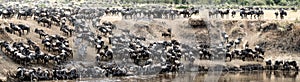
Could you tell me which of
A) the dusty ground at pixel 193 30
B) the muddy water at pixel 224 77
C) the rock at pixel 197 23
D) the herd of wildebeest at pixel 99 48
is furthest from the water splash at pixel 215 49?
the dusty ground at pixel 193 30

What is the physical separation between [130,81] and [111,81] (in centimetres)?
137

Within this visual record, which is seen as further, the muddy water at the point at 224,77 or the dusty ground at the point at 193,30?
the dusty ground at the point at 193,30

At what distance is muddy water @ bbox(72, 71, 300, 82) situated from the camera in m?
54.5

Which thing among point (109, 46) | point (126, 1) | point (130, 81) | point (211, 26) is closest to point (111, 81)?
point (130, 81)

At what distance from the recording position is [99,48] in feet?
206

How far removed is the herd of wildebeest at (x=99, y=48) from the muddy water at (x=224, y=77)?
1.59m

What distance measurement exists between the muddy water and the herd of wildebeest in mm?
1592

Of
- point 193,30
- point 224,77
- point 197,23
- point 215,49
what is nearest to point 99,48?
point 215,49

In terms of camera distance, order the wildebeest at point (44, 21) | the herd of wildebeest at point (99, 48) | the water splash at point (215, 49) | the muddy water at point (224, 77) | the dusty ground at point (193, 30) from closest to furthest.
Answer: the muddy water at point (224, 77), the herd of wildebeest at point (99, 48), the water splash at point (215, 49), the dusty ground at point (193, 30), the wildebeest at point (44, 21)

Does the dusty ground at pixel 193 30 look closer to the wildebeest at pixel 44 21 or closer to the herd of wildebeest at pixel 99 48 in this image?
the wildebeest at pixel 44 21

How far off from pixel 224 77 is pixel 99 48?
12.0 metres

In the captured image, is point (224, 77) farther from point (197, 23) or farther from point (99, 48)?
point (197, 23)

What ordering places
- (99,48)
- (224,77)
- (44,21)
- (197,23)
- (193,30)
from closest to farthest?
(224,77) < (99,48) < (44,21) < (193,30) < (197,23)

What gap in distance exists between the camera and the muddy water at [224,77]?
179 feet
